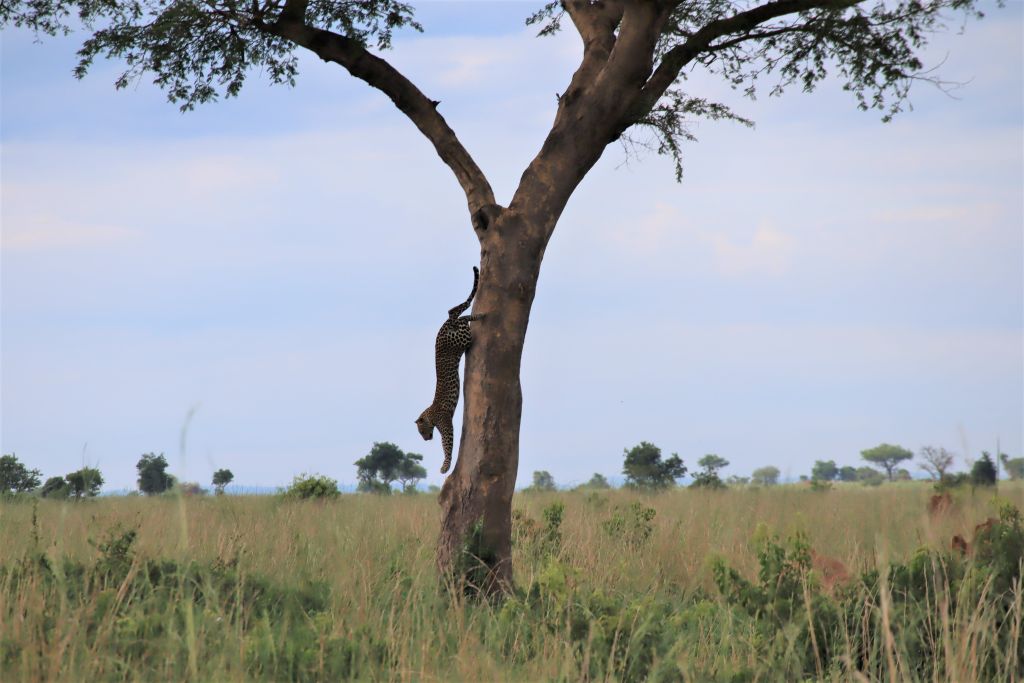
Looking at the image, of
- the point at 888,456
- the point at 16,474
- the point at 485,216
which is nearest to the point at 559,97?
the point at 485,216

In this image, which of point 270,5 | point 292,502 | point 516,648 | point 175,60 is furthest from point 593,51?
point 292,502

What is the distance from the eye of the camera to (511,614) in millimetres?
6211

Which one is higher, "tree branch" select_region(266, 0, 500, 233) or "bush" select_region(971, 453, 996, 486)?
"tree branch" select_region(266, 0, 500, 233)

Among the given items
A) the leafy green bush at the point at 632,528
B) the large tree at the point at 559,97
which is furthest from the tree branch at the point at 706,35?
the leafy green bush at the point at 632,528

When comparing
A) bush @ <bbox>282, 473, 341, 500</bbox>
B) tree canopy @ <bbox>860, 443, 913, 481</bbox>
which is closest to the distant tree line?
bush @ <bbox>282, 473, 341, 500</bbox>

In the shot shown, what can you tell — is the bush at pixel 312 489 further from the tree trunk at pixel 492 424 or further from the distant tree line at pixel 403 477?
the tree trunk at pixel 492 424

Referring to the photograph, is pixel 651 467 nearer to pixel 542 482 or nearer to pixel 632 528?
pixel 542 482

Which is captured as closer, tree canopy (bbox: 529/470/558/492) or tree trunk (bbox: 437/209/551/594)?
tree trunk (bbox: 437/209/551/594)

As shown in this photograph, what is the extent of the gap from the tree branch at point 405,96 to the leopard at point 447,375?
0.90 m

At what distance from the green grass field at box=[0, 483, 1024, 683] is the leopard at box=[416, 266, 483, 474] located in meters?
1.15

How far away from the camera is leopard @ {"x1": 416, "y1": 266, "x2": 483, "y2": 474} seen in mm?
7652

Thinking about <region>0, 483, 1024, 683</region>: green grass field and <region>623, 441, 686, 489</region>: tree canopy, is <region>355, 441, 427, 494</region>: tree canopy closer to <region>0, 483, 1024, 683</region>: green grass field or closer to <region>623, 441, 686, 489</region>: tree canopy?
<region>623, 441, 686, 489</region>: tree canopy

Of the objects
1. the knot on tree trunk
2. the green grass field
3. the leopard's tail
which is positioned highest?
the knot on tree trunk

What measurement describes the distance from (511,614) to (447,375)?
2294mm
